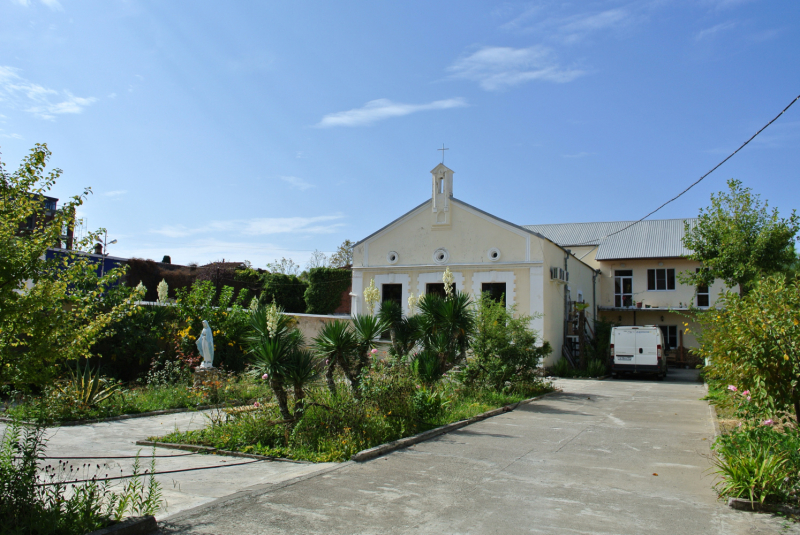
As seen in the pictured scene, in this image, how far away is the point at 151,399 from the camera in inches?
473

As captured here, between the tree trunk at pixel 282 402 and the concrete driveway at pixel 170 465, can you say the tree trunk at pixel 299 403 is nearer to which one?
the tree trunk at pixel 282 402

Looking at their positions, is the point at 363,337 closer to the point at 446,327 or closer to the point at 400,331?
the point at 400,331

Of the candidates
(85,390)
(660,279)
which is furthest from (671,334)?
(85,390)

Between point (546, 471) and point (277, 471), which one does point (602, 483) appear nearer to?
point (546, 471)

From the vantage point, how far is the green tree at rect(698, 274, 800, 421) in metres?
6.75

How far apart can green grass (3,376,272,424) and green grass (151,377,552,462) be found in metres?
0.90

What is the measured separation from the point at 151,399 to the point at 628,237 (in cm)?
→ 3045

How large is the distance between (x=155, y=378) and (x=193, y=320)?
337 cm

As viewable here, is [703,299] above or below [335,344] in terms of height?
above

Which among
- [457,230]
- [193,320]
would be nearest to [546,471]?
[193,320]

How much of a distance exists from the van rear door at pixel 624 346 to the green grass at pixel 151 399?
15.3 meters

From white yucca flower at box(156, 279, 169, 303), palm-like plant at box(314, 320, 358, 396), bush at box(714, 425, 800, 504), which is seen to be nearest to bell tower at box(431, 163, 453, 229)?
white yucca flower at box(156, 279, 169, 303)

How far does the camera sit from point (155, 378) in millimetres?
13359

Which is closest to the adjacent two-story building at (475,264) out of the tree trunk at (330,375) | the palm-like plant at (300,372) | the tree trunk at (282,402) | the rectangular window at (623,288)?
the rectangular window at (623,288)
